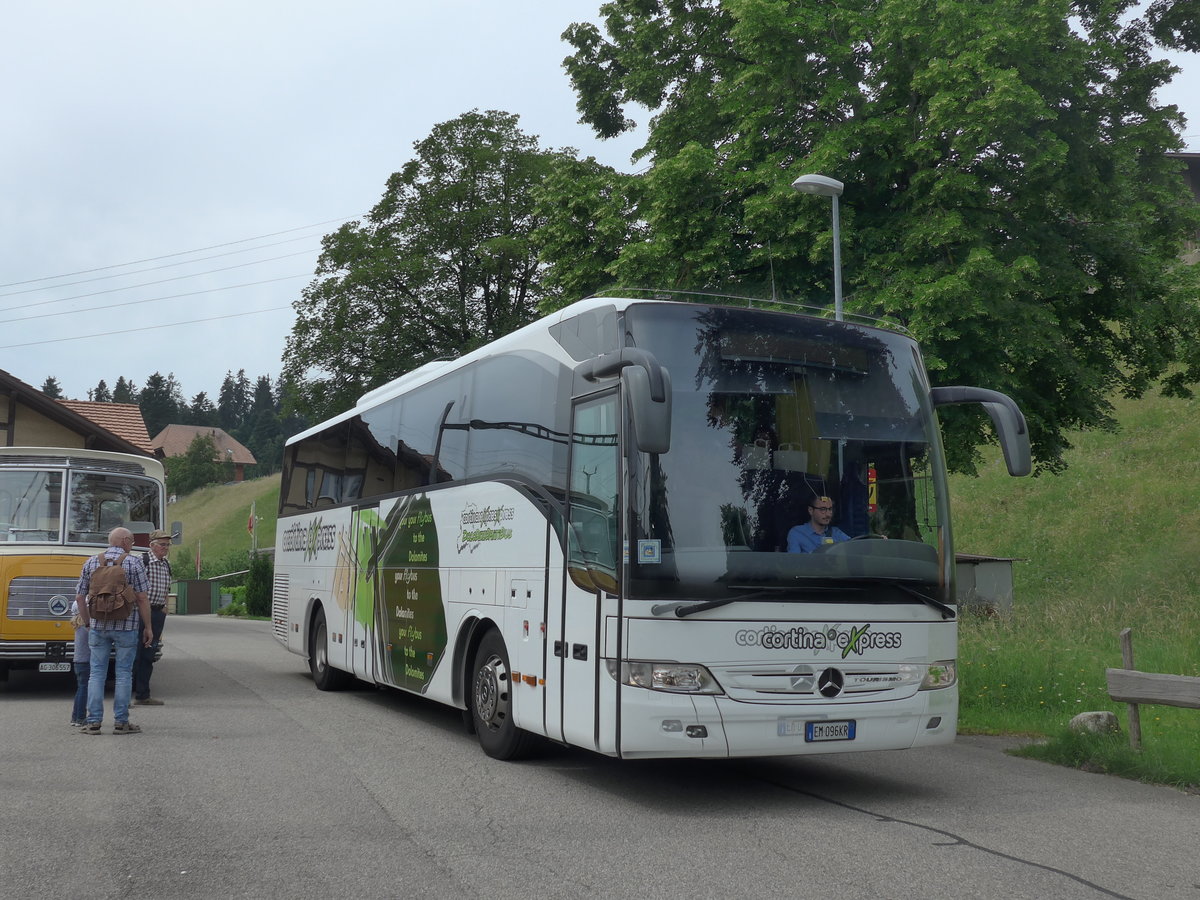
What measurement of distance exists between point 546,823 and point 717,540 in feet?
6.46

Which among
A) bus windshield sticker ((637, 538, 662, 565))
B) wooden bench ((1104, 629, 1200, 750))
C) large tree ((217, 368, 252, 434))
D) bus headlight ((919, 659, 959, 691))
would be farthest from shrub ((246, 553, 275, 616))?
large tree ((217, 368, 252, 434))

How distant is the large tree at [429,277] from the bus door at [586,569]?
31.4 meters

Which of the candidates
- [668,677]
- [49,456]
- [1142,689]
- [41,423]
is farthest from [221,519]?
[668,677]

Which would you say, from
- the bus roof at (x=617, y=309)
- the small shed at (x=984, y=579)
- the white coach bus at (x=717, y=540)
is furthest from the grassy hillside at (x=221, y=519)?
the white coach bus at (x=717, y=540)

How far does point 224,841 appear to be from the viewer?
21.3 feet

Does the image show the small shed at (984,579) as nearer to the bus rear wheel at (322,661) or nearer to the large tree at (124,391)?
the bus rear wheel at (322,661)

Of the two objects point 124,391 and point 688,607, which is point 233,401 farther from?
point 688,607

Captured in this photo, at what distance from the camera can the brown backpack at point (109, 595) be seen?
10734 millimetres

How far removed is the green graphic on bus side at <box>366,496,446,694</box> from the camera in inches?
434

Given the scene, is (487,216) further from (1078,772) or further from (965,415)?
(1078,772)

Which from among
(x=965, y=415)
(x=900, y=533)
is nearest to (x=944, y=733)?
(x=900, y=533)

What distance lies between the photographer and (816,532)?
774cm

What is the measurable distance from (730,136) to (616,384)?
12.7 meters

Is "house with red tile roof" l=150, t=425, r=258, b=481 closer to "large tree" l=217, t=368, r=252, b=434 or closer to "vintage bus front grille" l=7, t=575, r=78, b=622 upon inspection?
"large tree" l=217, t=368, r=252, b=434
